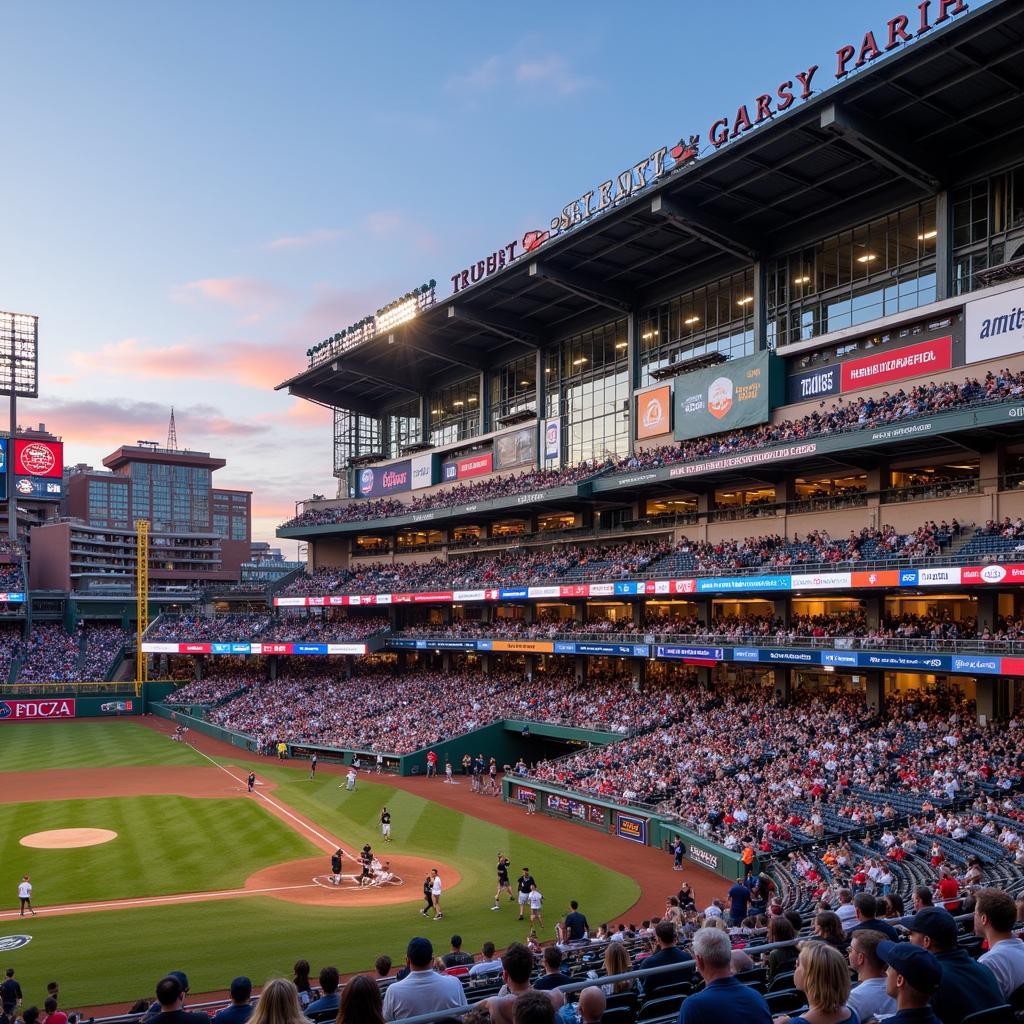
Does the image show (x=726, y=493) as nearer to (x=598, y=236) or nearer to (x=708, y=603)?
(x=708, y=603)

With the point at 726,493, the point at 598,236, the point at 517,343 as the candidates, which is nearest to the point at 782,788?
the point at 726,493

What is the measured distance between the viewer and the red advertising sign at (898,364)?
39.2m

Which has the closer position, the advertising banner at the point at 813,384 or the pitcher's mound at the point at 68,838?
the pitcher's mound at the point at 68,838

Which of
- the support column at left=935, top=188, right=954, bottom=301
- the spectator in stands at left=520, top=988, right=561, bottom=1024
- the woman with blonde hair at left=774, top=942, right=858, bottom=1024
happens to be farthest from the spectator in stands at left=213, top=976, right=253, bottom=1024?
the support column at left=935, top=188, right=954, bottom=301

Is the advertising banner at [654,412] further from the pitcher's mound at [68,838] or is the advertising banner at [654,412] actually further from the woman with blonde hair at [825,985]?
the woman with blonde hair at [825,985]

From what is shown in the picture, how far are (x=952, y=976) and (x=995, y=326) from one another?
3707cm

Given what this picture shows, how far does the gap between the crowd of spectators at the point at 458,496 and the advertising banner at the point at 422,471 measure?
1.14 metres

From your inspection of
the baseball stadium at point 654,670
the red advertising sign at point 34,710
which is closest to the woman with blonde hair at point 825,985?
the baseball stadium at point 654,670

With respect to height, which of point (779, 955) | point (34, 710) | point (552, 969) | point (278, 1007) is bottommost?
point (34, 710)

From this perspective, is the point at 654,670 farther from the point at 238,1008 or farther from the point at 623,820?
Answer: the point at 238,1008

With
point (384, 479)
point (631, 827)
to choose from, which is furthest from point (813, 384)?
point (384, 479)

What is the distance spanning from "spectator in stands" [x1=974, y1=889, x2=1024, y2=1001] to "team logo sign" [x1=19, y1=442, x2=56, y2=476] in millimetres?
95337

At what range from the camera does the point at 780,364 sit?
46.4 m

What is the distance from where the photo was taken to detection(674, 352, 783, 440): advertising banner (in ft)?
152
